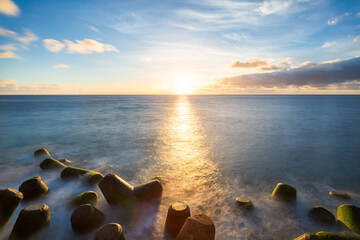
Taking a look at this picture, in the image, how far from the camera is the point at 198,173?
33.3 ft

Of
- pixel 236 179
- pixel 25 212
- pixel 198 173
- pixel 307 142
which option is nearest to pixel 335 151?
pixel 307 142

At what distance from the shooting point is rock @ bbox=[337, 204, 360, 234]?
5.48 m

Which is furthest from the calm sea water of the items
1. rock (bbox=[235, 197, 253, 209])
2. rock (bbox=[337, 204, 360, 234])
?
rock (bbox=[337, 204, 360, 234])

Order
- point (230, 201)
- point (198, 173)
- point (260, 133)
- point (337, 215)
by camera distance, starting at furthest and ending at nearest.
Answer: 1. point (260, 133)
2. point (198, 173)
3. point (230, 201)
4. point (337, 215)

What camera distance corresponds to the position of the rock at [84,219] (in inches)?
206

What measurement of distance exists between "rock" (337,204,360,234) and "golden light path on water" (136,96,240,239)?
3528mm

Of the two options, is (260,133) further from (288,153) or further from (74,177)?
(74,177)

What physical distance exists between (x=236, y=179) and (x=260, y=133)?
12.8 m

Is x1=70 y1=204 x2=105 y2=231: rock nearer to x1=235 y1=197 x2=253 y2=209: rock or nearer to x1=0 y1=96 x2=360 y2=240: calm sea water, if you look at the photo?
x1=0 y1=96 x2=360 y2=240: calm sea water

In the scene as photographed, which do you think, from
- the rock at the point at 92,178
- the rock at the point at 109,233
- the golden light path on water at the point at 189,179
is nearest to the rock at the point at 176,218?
the golden light path on water at the point at 189,179

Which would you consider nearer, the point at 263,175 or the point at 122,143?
the point at 263,175

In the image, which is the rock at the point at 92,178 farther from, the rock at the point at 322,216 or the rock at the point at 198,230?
the rock at the point at 322,216

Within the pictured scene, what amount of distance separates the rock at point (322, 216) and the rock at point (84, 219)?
710 cm

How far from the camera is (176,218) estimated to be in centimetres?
514
